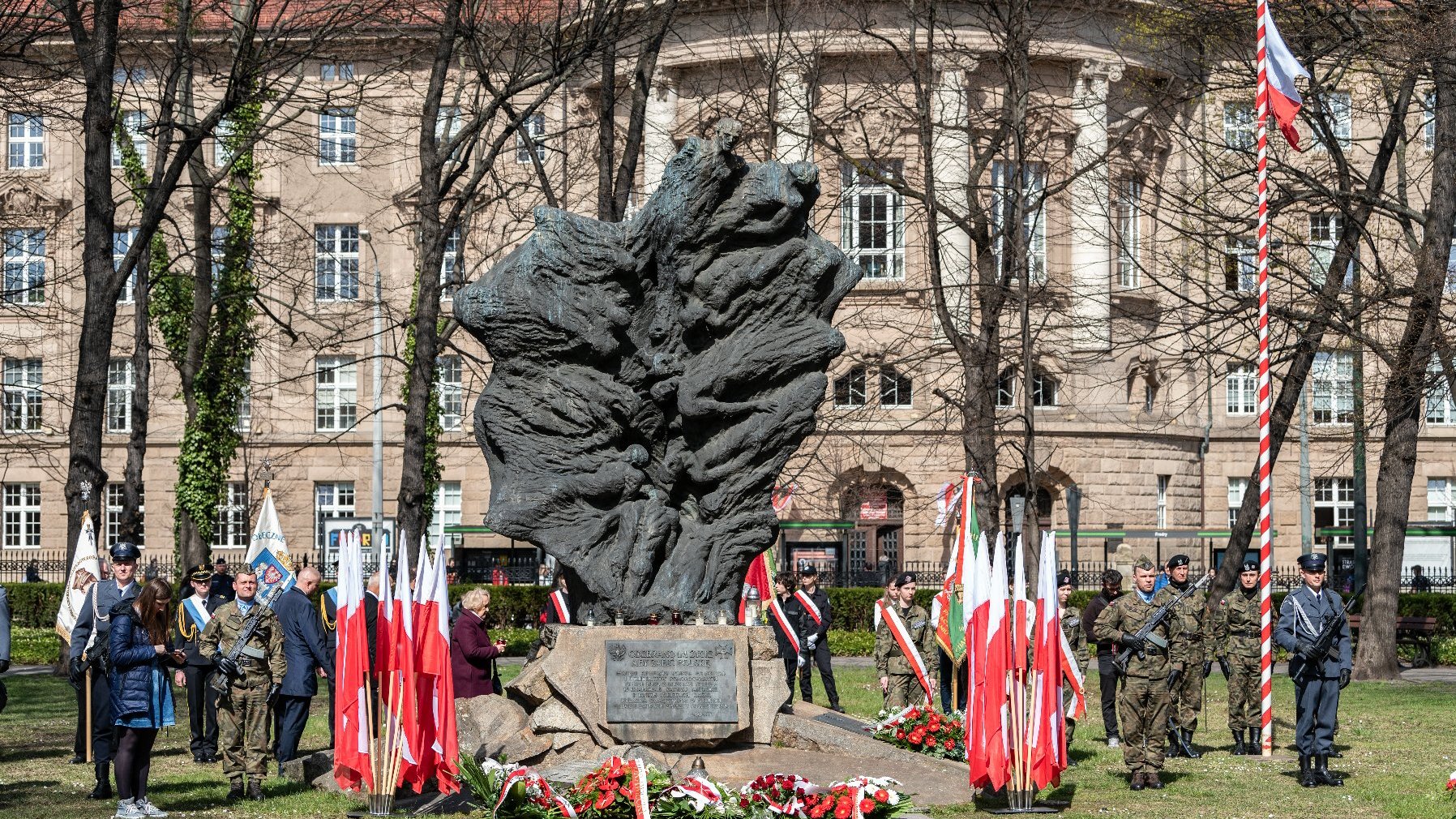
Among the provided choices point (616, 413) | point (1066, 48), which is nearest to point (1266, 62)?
point (616, 413)

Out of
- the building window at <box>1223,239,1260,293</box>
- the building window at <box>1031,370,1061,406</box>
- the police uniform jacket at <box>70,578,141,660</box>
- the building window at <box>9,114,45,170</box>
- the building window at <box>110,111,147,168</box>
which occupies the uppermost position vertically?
the building window at <box>9,114,45,170</box>

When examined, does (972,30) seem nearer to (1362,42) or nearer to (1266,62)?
(1362,42)

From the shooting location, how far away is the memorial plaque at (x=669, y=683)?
12094 mm

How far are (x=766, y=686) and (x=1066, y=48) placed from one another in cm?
3444

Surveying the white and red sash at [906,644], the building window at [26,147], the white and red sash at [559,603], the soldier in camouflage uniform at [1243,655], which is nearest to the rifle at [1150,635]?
the soldier in camouflage uniform at [1243,655]

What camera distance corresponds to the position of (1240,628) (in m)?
17.8

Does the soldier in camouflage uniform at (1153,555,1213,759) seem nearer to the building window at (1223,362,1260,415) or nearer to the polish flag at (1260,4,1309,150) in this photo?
the polish flag at (1260,4,1309,150)

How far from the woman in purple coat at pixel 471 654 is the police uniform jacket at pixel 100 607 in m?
2.38

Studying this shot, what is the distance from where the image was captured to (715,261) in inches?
517

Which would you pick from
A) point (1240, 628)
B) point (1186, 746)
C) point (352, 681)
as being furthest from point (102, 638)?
point (1240, 628)

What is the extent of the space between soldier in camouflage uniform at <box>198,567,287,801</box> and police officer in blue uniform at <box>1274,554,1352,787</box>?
7.59 m

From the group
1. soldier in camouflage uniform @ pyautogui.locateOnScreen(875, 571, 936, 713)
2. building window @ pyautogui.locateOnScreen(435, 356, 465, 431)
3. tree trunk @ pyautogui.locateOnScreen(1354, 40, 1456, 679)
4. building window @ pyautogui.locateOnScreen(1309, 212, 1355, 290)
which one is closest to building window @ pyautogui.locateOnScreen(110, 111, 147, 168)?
building window @ pyautogui.locateOnScreen(435, 356, 465, 431)

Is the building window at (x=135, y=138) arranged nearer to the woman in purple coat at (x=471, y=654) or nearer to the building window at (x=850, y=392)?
the building window at (x=850, y=392)

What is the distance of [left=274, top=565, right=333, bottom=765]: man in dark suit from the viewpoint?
14.4m
